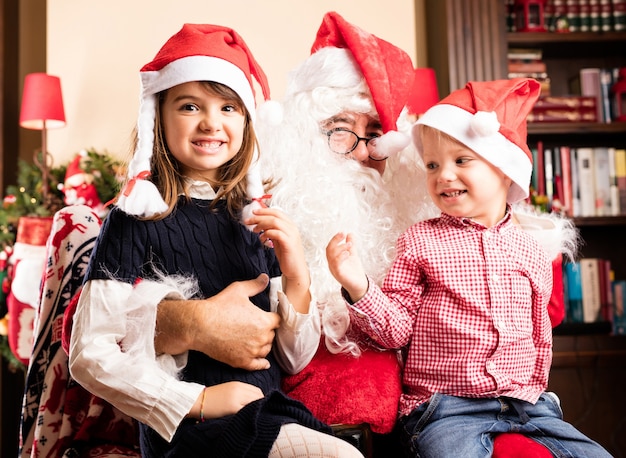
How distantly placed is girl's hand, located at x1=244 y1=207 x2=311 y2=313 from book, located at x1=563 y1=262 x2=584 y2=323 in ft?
7.63

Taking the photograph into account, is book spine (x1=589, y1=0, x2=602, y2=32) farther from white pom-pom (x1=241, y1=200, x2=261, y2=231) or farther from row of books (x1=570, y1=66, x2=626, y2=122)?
white pom-pom (x1=241, y1=200, x2=261, y2=231)

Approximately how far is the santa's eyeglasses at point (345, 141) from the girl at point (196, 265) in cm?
31

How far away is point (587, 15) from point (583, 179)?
0.89 m

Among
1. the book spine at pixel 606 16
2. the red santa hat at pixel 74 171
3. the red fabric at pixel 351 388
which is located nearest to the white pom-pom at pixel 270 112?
the red fabric at pixel 351 388

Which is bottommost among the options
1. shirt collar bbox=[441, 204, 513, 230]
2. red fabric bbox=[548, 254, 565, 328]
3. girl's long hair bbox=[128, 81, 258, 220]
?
red fabric bbox=[548, 254, 565, 328]

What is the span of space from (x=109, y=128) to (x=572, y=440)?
9.76 feet

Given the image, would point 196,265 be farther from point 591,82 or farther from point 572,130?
point 591,82

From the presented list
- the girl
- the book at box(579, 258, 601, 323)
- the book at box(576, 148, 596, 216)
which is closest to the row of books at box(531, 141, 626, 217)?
the book at box(576, 148, 596, 216)

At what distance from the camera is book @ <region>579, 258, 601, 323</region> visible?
336 centimetres

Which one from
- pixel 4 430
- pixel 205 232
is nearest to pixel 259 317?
pixel 205 232

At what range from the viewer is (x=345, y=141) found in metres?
1.86

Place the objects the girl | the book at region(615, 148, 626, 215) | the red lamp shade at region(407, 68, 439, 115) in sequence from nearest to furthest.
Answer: the girl, the red lamp shade at region(407, 68, 439, 115), the book at region(615, 148, 626, 215)

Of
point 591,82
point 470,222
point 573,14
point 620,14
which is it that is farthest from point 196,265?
point 620,14

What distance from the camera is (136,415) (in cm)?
124
